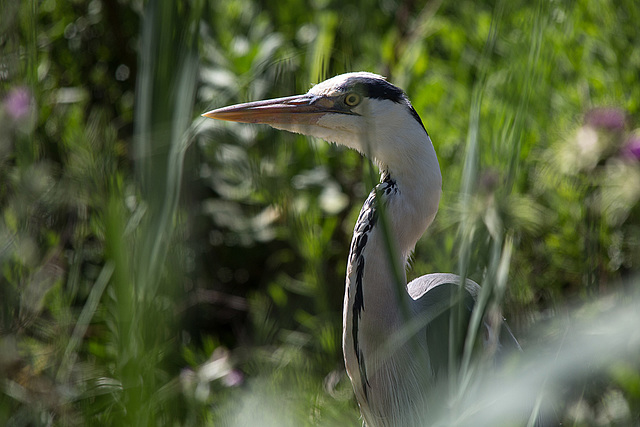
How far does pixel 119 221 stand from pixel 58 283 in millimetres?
1639

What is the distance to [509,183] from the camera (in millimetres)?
529

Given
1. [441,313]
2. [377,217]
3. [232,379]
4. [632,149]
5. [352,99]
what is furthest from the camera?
[232,379]

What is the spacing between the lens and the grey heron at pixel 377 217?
1375 mm

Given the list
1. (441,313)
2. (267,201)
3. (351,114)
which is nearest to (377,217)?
(351,114)

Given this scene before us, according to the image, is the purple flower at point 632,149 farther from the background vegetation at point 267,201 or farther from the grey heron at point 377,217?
the grey heron at point 377,217

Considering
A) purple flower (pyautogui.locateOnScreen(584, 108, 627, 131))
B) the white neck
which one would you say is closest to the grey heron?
the white neck

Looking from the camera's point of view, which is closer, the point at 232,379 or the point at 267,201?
the point at 232,379

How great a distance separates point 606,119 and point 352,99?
0.84m

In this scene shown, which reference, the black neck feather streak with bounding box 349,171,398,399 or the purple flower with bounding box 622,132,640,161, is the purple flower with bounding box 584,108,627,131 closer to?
the purple flower with bounding box 622,132,640,161

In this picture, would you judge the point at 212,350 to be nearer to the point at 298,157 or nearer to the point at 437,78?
the point at 298,157

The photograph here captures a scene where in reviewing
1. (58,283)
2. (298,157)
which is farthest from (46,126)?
(298,157)

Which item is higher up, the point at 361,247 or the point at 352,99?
the point at 352,99

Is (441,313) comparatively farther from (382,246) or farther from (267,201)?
(267,201)

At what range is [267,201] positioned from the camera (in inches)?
82.8
